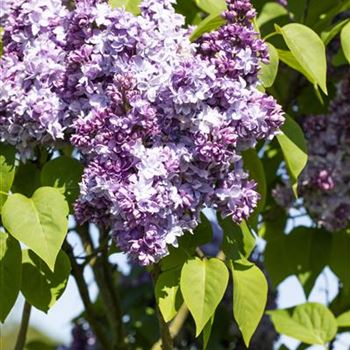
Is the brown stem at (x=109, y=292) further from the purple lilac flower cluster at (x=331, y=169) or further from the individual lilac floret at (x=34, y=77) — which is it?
the individual lilac floret at (x=34, y=77)

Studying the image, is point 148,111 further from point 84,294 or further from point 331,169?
point 84,294

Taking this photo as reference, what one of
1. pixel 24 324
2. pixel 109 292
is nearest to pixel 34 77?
pixel 24 324

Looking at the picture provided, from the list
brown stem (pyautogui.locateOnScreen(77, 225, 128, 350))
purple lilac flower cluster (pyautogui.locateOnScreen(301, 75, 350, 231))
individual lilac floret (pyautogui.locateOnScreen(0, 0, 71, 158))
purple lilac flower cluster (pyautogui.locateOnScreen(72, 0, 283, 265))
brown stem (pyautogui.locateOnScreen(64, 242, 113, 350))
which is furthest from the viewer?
brown stem (pyautogui.locateOnScreen(77, 225, 128, 350))

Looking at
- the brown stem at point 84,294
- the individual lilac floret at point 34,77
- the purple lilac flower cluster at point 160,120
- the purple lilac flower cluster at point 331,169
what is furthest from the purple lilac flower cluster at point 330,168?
the individual lilac floret at point 34,77

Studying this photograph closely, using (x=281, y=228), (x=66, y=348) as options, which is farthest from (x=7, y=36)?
(x=66, y=348)

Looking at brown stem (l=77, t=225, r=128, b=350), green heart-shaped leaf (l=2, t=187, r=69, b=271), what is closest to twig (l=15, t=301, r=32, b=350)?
brown stem (l=77, t=225, r=128, b=350)

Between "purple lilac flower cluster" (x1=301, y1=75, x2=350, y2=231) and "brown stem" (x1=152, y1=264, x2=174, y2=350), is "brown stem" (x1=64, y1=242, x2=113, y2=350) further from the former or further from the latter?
"purple lilac flower cluster" (x1=301, y1=75, x2=350, y2=231)

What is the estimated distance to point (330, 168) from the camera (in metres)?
2.50

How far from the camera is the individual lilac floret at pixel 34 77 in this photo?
1.91 meters

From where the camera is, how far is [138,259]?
5.72 ft

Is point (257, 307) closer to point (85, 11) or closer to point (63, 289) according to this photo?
point (63, 289)

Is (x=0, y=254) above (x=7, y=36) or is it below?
below

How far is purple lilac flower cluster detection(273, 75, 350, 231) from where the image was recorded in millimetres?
2498

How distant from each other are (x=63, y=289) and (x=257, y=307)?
36 cm
